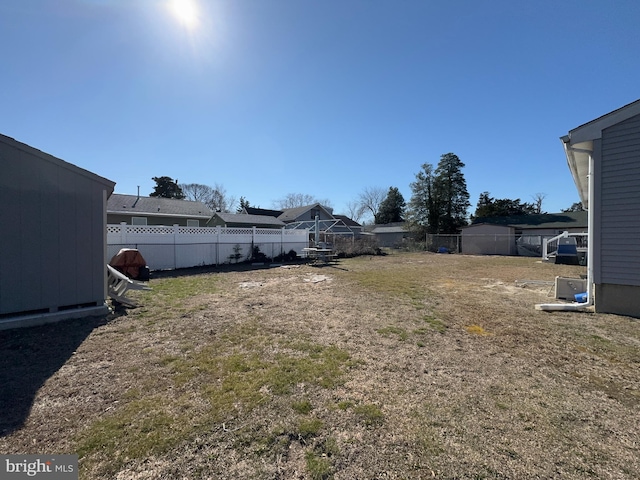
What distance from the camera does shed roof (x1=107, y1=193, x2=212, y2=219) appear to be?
18391mm

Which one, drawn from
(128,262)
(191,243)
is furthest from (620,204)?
(191,243)

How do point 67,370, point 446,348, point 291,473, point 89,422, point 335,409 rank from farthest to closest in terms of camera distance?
point 446,348, point 67,370, point 335,409, point 89,422, point 291,473

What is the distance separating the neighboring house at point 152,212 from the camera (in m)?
18.1

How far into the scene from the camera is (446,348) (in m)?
3.74

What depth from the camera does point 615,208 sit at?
17.2 feet

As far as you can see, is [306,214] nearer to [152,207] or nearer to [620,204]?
[152,207]

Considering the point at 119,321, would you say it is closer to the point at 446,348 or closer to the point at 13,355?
the point at 13,355

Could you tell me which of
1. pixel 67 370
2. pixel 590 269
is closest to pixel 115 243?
pixel 67 370

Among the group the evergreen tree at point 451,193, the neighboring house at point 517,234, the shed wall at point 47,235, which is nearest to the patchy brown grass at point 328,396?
the shed wall at point 47,235

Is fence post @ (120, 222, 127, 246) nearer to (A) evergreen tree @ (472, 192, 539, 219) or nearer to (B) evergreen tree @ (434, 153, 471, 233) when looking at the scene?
(B) evergreen tree @ (434, 153, 471, 233)

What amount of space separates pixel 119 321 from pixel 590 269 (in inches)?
353

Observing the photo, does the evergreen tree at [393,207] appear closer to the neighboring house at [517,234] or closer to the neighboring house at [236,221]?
the neighboring house at [517,234]

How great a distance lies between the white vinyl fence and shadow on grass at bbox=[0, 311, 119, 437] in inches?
276

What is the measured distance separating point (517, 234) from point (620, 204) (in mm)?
23126
